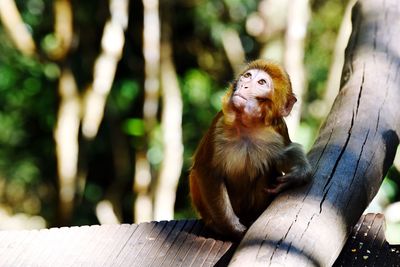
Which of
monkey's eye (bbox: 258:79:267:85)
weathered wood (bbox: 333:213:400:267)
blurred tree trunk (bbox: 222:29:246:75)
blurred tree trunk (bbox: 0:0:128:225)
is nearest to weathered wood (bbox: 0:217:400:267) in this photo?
weathered wood (bbox: 333:213:400:267)

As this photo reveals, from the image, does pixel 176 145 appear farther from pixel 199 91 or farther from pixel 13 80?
pixel 13 80

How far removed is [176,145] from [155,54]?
928mm

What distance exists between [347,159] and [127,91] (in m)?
6.28

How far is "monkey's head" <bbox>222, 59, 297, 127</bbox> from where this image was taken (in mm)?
3662

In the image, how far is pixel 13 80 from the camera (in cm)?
991

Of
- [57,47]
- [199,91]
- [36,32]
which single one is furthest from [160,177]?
[36,32]

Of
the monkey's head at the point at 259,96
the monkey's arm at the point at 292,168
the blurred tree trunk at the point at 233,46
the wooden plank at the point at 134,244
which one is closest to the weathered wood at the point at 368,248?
the monkey's arm at the point at 292,168

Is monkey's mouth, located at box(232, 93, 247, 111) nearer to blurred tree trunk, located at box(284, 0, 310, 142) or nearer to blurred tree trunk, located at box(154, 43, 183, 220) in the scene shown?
blurred tree trunk, located at box(284, 0, 310, 142)

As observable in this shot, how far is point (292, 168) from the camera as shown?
357 centimetres

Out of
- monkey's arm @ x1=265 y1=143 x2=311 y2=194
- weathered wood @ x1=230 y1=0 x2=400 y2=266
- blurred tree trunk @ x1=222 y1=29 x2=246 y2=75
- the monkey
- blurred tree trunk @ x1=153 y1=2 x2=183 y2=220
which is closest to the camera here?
weathered wood @ x1=230 y1=0 x2=400 y2=266

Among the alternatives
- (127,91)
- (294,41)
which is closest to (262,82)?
(294,41)

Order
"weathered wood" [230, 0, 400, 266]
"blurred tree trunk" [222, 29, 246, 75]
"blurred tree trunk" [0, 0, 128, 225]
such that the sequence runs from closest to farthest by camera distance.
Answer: "weathered wood" [230, 0, 400, 266] → "blurred tree trunk" [0, 0, 128, 225] → "blurred tree trunk" [222, 29, 246, 75]

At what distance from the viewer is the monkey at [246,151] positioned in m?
3.69

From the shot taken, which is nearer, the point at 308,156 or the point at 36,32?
the point at 308,156
